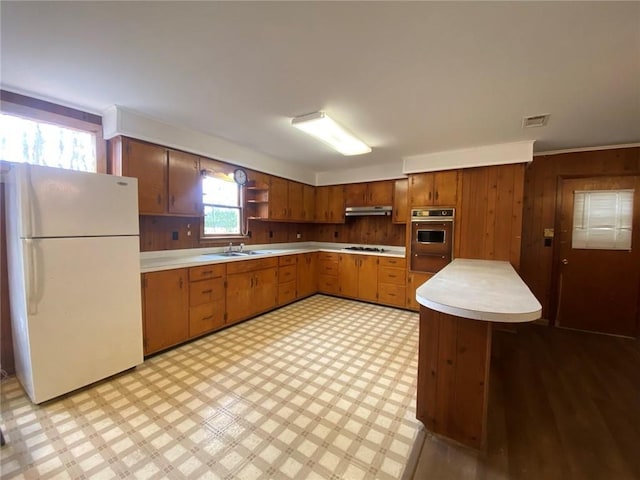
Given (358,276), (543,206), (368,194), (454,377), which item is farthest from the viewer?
(368,194)

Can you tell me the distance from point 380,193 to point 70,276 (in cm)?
432

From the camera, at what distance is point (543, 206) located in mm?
3775

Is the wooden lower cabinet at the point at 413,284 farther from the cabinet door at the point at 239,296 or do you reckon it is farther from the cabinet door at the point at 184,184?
the cabinet door at the point at 184,184

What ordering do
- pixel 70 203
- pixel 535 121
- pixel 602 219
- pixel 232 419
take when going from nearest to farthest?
pixel 232 419, pixel 70 203, pixel 535 121, pixel 602 219

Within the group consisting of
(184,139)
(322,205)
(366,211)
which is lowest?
(366,211)

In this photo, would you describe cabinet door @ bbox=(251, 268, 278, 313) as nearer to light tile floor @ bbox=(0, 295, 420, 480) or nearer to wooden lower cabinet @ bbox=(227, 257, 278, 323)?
wooden lower cabinet @ bbox=(227, 257, 278, 323)

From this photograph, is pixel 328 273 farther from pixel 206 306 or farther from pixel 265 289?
pixel 206 306

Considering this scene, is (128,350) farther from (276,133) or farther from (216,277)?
(276,133)

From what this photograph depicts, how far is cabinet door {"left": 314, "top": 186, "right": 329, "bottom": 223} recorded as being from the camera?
18.0ft

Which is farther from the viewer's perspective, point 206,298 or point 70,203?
point 206,298

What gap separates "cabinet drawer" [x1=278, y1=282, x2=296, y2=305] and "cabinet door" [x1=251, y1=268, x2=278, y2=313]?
0.10 metres

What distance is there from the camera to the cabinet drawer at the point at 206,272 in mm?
3031

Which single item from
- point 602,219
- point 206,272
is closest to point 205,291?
point 206,272

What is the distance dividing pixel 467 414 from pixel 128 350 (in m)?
2.76
